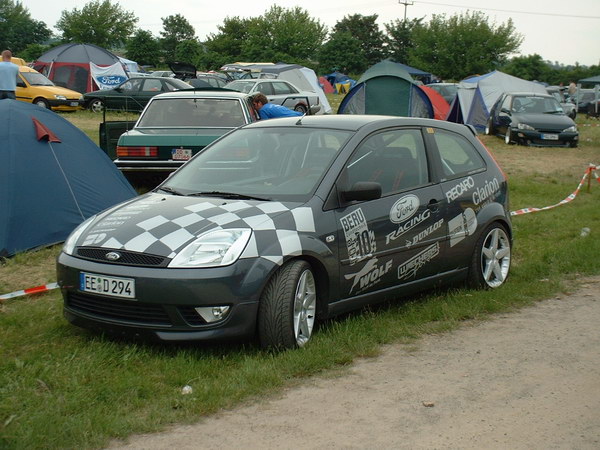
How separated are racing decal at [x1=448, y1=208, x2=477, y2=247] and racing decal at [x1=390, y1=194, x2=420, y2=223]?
464 millimetres

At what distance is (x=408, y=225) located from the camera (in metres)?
5.97

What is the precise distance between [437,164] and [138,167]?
17.9ft

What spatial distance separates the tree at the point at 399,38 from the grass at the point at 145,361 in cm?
9051

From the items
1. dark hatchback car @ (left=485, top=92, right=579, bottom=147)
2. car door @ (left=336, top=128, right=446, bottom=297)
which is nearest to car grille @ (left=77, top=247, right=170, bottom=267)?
car door @ (left=336, top=128, right=446, bottom=297)

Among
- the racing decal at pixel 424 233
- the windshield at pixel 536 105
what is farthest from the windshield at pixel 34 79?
the racing decal at pixel 424 233

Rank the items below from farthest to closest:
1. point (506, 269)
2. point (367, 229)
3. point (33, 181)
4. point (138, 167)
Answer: point (138, 167), point (33, 181), point (506, 269), point (367, 229)

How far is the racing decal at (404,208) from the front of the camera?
19.3 feet

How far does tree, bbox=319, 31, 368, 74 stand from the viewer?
8456 cm

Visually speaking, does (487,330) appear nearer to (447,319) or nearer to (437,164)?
(447,319)

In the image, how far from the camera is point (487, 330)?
5754mm

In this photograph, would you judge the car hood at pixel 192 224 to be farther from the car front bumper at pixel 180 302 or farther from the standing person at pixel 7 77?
the standing person at pixel 7 77

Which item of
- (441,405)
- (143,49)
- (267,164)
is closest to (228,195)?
(267,164)

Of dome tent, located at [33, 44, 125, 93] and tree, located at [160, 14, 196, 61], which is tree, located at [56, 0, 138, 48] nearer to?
tree, located at [160, 14, 196, 61]

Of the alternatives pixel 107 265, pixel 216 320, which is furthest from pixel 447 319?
pixel 107 265
